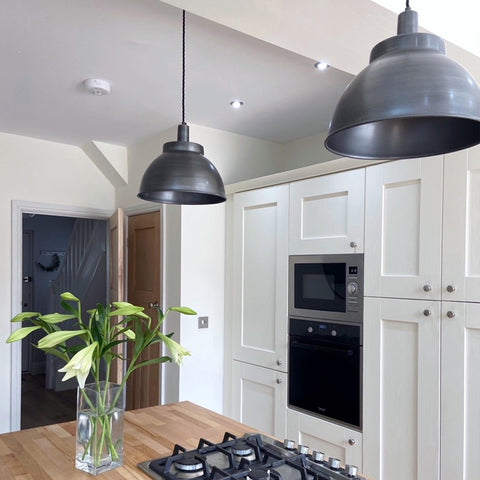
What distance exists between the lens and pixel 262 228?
311 centimetres

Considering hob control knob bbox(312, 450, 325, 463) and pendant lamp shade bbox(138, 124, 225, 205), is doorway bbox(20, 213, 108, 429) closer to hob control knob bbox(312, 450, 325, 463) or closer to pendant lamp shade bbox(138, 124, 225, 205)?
pendant lamp shade bbox(138, 124, 225, 205)

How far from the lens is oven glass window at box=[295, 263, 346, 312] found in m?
2.56

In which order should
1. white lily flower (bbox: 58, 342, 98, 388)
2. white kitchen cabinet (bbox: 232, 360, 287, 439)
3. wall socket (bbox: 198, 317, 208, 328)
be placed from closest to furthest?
white lily flower (bbox: 58, 342, 98, 388)
white kitchen cabinet (bbox: 232, 360, 287, 439)
wall socket (bbox: 198, 317, 208, 328)

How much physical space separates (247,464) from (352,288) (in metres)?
1.37

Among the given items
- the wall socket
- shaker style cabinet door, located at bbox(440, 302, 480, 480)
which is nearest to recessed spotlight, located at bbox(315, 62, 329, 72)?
shaker style cabinet door, located at bbox(440, 302, 480, 480)

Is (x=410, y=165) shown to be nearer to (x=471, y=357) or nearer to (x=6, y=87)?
(x=471, y=357)

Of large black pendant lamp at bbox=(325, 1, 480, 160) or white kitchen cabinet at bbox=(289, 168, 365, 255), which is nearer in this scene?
large black pendant lamp at bbox=(325, 1, 480, 160)

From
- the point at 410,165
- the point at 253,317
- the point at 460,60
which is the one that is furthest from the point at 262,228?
the point at 460,60

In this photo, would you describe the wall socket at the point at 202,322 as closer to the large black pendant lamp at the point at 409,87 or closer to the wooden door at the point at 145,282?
the wooden door at the point at 145,282

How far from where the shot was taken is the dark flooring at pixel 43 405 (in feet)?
14.2

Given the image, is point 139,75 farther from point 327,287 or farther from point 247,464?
point 247,464

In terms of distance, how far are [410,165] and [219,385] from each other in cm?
212

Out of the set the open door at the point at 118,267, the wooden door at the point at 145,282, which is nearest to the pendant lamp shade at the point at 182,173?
the wooden door at the point at 145,282

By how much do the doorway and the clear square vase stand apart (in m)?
3.31
